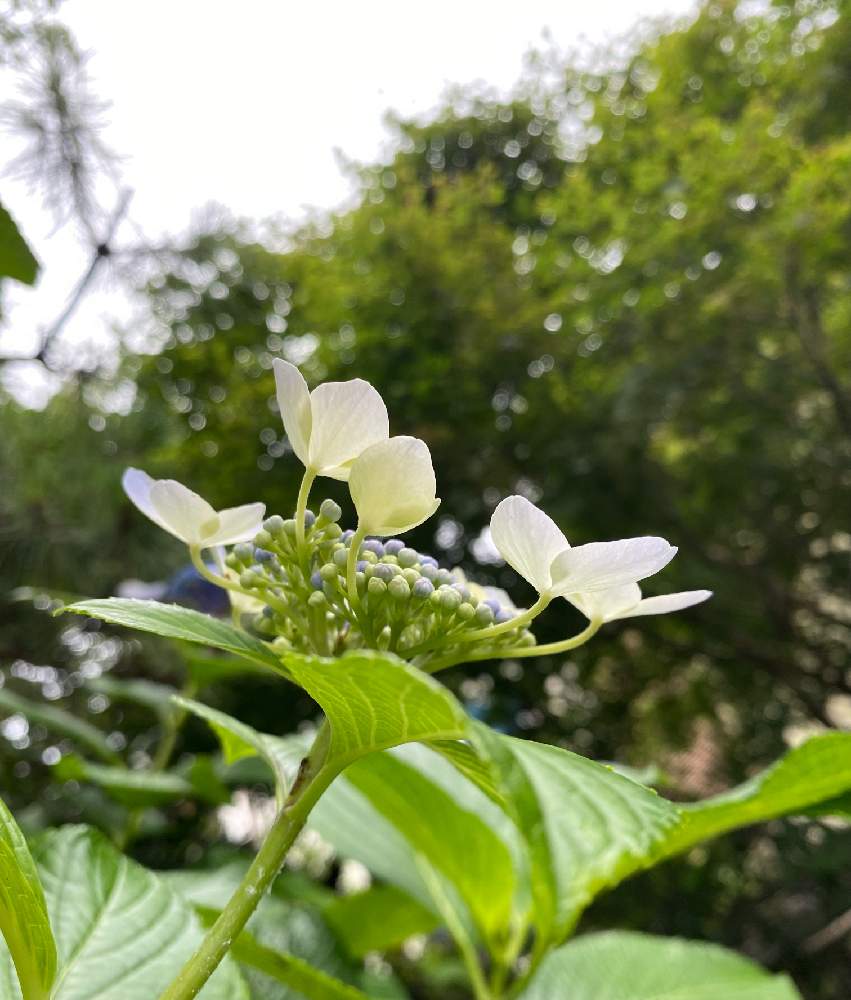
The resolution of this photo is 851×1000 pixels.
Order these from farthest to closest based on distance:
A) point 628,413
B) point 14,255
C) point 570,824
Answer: point 628,413, point 14,255, point 570,824

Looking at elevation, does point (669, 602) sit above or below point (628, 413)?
above

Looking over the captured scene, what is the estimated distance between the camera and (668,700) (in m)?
1.59

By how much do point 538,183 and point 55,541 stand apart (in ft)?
4.51

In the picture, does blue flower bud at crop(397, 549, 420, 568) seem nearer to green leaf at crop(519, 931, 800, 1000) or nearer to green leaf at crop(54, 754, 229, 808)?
green leaf at crop(519, 931, 800, 1000)

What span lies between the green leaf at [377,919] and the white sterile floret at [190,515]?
50cm

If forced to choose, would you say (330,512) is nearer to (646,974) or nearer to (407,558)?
(407,558)

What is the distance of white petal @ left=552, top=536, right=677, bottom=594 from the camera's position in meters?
0.23

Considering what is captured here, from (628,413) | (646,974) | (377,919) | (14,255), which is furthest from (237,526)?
(628,413)

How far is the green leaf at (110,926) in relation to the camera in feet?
0.94

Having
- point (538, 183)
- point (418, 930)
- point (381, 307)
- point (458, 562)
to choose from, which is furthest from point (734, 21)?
point (418, 930)

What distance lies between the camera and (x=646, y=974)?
1.62 feet

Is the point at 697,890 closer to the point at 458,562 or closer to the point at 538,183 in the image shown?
the point at 458,562

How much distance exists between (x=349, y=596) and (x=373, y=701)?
37mm

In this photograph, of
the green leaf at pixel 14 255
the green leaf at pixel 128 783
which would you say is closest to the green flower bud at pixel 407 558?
the green leaf at pixel 14 255
